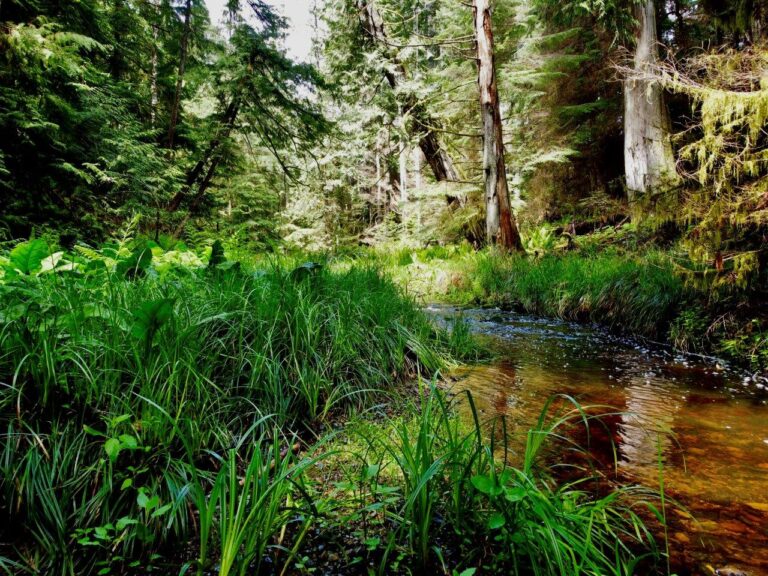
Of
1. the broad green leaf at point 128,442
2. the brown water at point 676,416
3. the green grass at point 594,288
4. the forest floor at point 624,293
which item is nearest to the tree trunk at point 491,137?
the forest floor at point 624,293

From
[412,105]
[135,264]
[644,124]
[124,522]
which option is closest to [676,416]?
[124,522]

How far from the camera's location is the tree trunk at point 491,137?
28.5ft

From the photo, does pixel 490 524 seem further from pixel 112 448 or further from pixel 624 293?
pixel 624 293

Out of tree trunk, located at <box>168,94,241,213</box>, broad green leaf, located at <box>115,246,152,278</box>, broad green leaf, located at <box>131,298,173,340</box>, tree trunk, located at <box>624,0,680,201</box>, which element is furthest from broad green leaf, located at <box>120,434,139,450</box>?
tree trunk, located at <box>624,0,680,201</box>

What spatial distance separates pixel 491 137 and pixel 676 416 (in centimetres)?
739

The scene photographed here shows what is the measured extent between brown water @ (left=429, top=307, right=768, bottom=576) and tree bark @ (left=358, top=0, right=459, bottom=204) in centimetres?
756

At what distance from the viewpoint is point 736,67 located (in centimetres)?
348

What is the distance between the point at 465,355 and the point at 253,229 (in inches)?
700

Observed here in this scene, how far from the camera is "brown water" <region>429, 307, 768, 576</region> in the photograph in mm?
1514

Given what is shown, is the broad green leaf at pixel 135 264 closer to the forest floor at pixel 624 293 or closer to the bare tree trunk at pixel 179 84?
the forest floor at pixel 624 293

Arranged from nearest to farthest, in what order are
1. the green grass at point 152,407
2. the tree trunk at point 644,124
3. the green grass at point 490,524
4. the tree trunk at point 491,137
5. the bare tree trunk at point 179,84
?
the green grass at point 490,524, the green grass at point 152,407, the tree trunk at point 491,137, the bare tree trunk at point 179,84, the tree trunk at point 644,124

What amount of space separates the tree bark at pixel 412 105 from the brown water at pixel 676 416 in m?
7.56

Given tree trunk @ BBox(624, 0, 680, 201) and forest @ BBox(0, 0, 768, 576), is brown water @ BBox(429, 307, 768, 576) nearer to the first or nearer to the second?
forest @ BBox(0, 0, 768, 576)

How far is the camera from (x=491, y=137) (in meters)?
8.75
